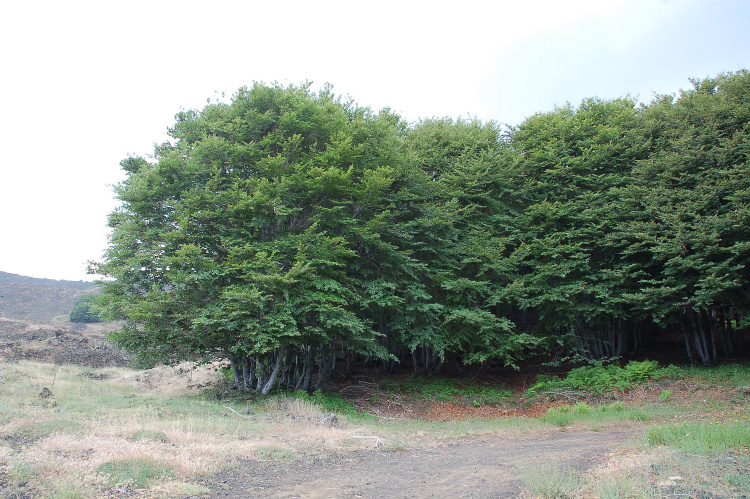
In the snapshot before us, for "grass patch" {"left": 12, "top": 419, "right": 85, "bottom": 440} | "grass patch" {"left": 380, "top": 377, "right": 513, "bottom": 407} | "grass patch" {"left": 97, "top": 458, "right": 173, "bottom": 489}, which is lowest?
"grass patch" {"left": 380, "top": 377, "right": 513, "bottom": 407}

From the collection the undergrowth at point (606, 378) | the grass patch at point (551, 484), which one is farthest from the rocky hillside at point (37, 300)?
the grass patch at point (551, 484)

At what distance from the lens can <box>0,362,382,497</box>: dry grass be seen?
5.14m

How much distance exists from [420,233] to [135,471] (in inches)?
515

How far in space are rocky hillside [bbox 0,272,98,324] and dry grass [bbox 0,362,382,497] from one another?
151ft

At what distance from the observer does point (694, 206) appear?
45.5ft

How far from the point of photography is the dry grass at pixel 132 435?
514cm

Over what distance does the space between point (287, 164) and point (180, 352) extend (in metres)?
7.15

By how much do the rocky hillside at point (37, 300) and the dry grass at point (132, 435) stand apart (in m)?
Result: 46.1

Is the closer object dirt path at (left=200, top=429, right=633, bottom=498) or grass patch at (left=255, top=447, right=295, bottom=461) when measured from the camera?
dirt path at (left=200, top=429, right=633, bottom=498)

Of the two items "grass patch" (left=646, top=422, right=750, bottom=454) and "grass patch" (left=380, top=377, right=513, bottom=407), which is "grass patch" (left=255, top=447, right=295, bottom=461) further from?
"grass patch" (left=380, top=377, right=513, bottom=407)

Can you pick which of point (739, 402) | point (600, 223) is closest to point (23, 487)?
point (739, 402)

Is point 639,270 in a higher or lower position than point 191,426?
higher

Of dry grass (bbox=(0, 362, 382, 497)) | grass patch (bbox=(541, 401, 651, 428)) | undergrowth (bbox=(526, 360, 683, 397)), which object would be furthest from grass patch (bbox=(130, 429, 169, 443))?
undergrowth (bbox=(526, 360, 683, 397))

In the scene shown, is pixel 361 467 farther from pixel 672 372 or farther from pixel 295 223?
pixel 672 372
